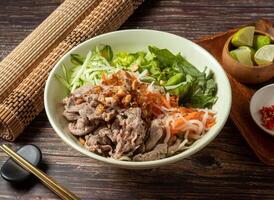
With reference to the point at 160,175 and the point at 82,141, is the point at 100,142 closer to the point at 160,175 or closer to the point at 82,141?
the point at 82,141

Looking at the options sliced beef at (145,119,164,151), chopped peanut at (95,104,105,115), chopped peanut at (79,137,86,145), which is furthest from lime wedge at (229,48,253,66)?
chopped peanut at (79,137,86,145)

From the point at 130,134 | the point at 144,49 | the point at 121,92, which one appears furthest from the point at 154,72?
the point at 130,134

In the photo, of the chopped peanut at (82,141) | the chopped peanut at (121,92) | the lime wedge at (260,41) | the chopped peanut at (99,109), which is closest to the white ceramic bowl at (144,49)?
the chopped peanut at (82,141)

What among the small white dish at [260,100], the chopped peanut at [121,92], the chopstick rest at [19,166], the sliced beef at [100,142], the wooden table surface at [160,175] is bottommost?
the wooden table surface at [160,175]

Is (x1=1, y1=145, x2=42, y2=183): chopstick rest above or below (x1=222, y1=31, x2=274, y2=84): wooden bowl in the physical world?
below

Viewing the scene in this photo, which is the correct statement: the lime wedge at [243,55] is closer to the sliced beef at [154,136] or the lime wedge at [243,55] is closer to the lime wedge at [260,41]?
the lime wedge at [260,41]

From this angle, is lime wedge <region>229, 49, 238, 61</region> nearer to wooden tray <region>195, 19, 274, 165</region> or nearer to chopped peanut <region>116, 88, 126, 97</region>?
wooden tray <region>195, 19, 274, 165</region>
